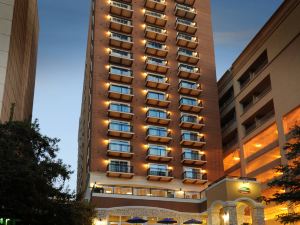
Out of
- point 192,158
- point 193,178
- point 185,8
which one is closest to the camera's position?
point 193,178

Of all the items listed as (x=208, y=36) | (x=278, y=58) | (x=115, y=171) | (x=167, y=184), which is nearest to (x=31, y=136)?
(x=115, y=171)

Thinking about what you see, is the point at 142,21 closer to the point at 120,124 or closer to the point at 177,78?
the point at 177,78

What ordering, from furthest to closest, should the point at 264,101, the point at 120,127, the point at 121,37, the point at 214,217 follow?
the point at 121,37
the point at 264,101
the point at 120,127
the point at 214,217

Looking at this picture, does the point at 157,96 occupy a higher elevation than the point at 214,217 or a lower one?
higher

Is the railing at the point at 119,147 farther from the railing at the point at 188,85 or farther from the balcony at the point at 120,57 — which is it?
the railing at the point at 188,85

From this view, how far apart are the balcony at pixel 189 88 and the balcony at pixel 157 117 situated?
4570 mm

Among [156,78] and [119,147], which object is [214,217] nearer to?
[119,147]

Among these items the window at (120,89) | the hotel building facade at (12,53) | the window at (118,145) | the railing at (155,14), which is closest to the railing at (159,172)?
the window at (118,145)

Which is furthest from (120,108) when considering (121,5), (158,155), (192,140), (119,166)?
(121,5)

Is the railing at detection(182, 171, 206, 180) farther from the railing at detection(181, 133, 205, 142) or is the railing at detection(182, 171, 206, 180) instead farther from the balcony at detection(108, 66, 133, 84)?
the balcony at detection(108, 66, 133, 84)

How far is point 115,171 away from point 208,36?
2800cm

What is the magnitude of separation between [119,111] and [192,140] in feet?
34.6

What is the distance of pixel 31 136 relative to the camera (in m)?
29.3

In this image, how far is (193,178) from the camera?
5338cm
